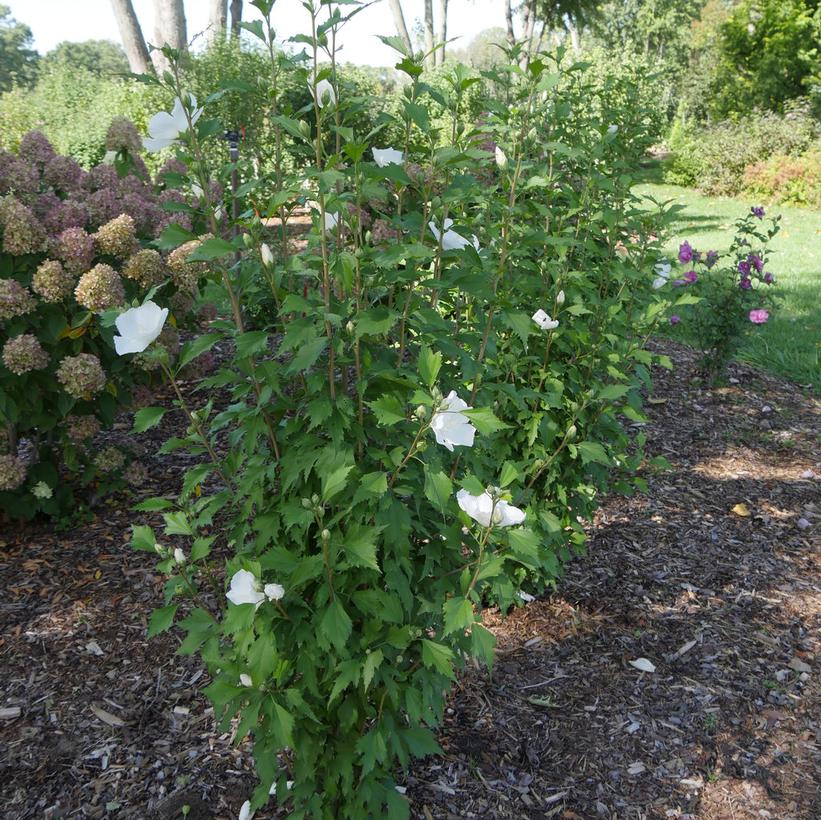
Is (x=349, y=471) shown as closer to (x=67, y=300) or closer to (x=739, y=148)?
(x=67, y=300)

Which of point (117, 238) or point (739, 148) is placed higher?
point (117, 238)

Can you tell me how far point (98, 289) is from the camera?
104 inches

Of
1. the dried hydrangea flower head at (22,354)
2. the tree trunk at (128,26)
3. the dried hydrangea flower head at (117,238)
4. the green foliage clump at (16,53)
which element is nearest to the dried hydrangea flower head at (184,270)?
the dried hydrangea flower head at (117,238)

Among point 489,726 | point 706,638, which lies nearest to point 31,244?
point 489,726

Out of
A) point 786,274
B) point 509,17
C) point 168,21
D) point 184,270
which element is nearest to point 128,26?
point 168,21

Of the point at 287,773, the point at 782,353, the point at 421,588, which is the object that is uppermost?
the point at 421,588

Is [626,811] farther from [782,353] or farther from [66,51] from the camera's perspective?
[66,51]

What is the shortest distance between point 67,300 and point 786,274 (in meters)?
8.22

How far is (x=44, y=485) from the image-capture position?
2.99 meters

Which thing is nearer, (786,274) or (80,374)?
(80,374)

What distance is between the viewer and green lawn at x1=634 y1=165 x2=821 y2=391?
5.83 meters

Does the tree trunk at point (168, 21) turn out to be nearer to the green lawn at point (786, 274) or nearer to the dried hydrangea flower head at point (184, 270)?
the green lawn at point (786, 274)

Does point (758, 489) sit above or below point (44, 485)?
below

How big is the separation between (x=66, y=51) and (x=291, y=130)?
77.3 meters
